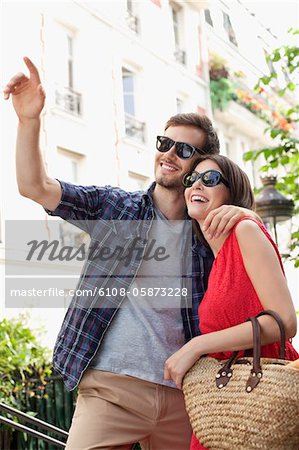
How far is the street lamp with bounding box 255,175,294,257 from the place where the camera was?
7941 millimetres

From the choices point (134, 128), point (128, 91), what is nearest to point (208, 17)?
point (128, 91)

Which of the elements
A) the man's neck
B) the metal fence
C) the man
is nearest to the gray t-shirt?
the man

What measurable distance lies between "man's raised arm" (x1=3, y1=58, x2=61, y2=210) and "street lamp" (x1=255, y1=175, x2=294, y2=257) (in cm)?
520

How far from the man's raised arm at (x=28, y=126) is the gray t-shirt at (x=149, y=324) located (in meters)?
0.60

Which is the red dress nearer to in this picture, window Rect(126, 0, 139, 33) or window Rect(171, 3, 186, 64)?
window Rect(126, 0, 139, 33)

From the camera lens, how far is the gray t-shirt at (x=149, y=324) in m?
3.06

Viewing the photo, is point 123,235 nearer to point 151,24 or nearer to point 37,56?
point 37,56

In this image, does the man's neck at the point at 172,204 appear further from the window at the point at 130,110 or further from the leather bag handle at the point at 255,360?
the window at the point at 130,110

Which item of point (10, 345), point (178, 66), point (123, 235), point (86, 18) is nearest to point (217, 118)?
point (178, 66)

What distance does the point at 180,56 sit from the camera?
20766 millimetres

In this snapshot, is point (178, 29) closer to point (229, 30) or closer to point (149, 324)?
point (229, 30)

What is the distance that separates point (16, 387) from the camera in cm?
702

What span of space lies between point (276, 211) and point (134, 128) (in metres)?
10.3

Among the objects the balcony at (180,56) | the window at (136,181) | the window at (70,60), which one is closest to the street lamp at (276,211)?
the window at (70,60)
